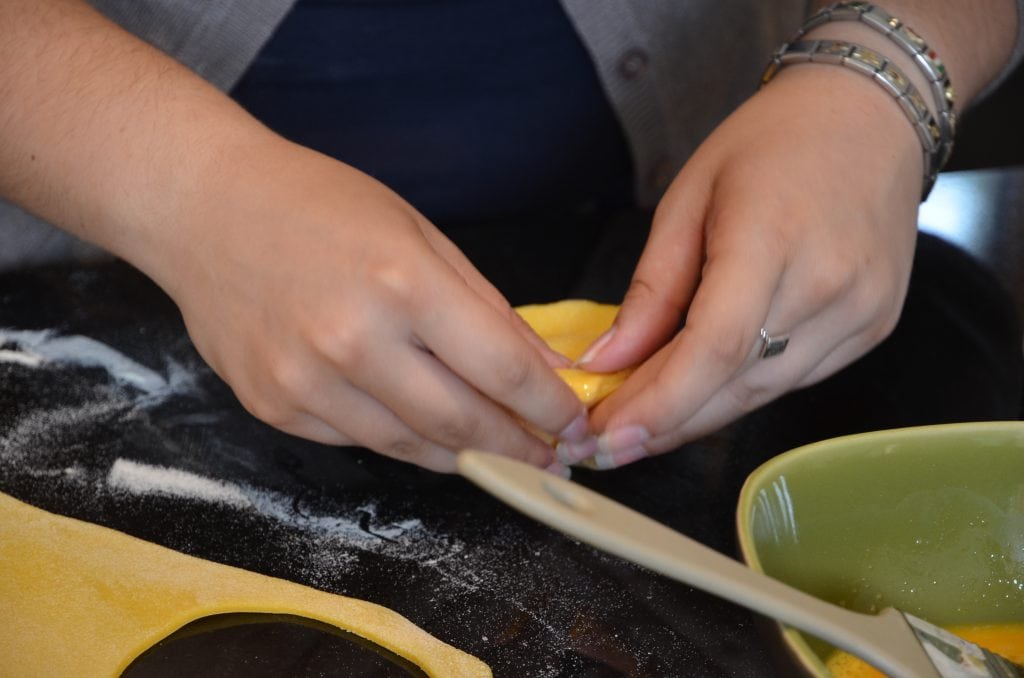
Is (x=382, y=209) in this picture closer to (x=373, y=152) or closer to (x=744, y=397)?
(x=744, y=397)

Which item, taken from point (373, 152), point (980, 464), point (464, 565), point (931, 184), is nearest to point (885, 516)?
point (980, 464)

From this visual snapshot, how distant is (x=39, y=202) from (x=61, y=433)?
0.14 meters

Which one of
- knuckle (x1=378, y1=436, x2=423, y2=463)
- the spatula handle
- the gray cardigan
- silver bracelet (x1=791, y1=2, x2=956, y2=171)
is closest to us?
the spatula handle

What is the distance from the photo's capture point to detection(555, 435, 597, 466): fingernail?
0.53 m

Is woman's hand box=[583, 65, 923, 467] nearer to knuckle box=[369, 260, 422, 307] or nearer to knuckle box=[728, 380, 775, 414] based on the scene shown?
knuckle box=[728, 380, 775, 414]

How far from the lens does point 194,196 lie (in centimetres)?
53

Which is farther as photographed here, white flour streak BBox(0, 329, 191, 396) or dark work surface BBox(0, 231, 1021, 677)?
white flour streak BBox(0, 329, 191, 396)

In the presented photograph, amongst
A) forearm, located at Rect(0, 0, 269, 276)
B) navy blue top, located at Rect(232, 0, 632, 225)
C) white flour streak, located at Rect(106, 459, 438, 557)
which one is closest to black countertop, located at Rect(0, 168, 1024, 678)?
white flour streak, located at Rect(106, 459, 438, 557)

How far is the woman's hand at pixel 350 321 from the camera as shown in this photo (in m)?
0.47

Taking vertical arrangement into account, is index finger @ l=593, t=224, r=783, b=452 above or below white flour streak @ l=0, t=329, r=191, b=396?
above

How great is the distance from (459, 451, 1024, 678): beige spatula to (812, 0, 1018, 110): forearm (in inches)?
15.8

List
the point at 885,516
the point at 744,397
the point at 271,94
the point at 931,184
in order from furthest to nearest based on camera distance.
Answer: the point at 271,94 → the point at 931,184 → the point at 744,397 → the point at 885,516

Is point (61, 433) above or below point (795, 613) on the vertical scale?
below

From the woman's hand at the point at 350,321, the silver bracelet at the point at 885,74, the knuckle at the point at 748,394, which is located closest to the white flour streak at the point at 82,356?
the woman's hand at the point at 350,321
